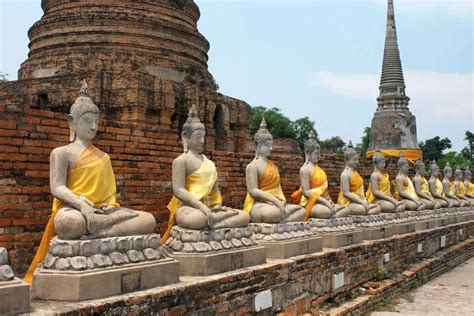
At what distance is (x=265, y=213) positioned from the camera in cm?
636

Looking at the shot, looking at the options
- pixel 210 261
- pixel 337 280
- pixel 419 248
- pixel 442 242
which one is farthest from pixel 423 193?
pixel 210 261

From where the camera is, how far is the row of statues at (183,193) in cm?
408

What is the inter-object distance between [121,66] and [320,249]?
5331 mm

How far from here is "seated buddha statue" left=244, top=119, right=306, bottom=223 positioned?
6401mm

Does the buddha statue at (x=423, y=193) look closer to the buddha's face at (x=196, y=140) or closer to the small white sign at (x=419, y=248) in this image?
the small white sign at (x=419, y=248)

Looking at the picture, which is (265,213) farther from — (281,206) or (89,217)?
(89,217)

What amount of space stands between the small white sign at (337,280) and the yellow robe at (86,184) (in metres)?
3.75

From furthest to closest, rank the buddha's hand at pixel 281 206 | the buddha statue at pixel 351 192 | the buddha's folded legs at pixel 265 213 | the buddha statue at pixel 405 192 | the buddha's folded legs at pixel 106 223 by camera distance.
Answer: the buddha statue at pixel 405 192, the buddha statue at pixel 351 192, the buddha's hand at pixel 281 206, the buddha's folded legs at pixel 265 213, the buddha's folded legs at pixel 106 223

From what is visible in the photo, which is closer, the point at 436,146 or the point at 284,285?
the point at 284,285

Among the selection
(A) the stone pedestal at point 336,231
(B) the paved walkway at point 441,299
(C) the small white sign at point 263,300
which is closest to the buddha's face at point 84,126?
(C) the small white sign at point 263,300

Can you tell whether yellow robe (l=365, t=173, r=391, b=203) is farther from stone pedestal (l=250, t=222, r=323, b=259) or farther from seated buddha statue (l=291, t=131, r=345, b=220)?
stone pedestal (l=250, t=222, r=323, b=259)

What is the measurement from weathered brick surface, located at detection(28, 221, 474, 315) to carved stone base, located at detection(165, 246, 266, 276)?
0.29ft

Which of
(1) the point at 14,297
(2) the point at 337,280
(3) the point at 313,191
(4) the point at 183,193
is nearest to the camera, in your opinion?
(1) the point at 14,297

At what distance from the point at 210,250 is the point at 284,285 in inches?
49.4
